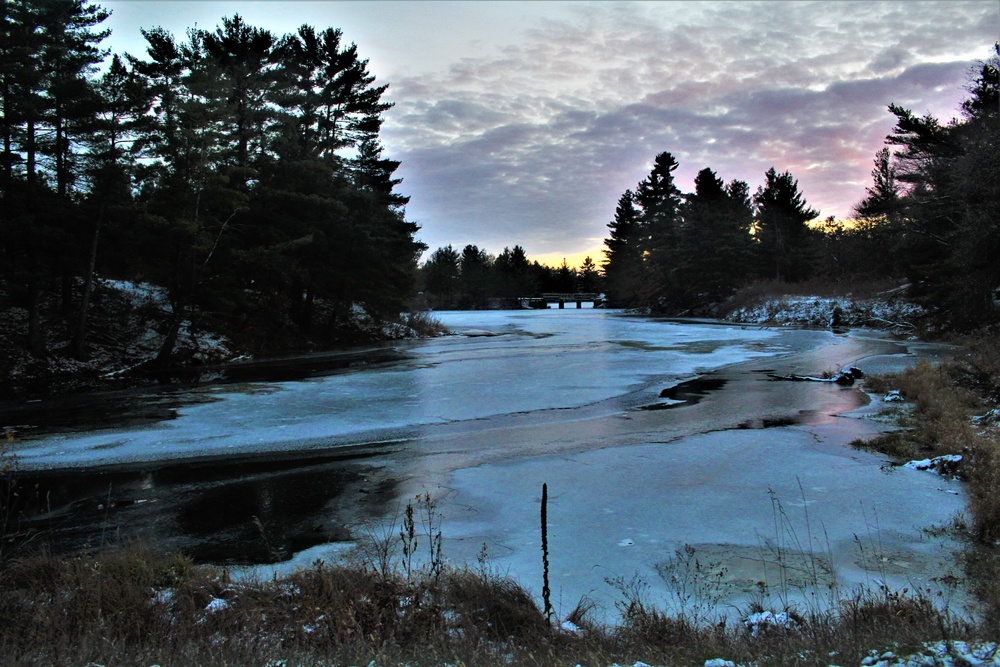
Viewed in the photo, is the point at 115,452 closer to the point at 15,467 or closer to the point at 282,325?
the point at 15,467

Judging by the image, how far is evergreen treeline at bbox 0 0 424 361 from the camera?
18453 millimetres

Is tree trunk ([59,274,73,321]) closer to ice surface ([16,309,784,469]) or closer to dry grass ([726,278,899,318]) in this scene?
ice surface ([16,309,784,469])

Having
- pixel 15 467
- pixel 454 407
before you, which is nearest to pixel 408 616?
pixel 15 467

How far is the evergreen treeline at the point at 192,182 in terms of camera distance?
727 inches

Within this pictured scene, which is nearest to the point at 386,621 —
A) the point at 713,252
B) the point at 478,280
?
the point at 713,252

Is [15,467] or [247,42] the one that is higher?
[247,42]

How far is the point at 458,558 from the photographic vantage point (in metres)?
5.66

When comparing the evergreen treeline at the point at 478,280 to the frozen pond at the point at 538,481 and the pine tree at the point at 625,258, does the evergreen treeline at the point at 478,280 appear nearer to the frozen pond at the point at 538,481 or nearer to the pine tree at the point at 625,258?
the pine tree at the point at 625,258

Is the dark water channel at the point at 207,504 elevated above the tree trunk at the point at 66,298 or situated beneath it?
situated beneath

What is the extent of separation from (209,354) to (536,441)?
19.0 meters

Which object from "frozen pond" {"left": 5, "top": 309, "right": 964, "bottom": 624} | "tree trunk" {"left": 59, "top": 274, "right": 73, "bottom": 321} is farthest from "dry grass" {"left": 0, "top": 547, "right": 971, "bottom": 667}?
"tree trunk" {"left": 59, "top": 274, "right": 73, "bottom": 321}

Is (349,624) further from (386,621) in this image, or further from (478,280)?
(478,280)

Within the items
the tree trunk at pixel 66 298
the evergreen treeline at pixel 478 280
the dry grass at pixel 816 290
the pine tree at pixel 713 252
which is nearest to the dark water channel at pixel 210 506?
the tree trunk at pixel 66 298

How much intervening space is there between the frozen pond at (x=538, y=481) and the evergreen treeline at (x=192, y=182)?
7711 millimetres
